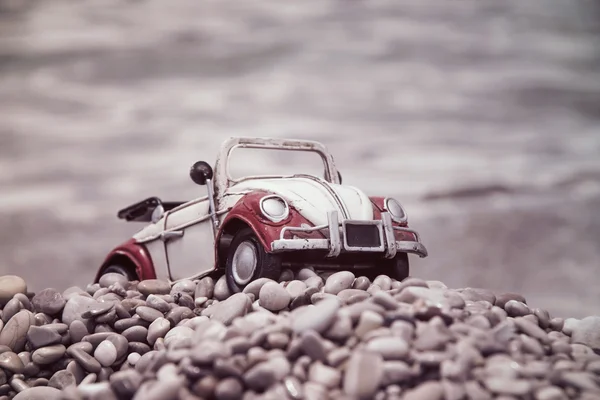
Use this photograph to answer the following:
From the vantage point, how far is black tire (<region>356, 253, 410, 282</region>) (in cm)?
332

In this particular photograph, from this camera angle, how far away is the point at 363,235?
3.12 m

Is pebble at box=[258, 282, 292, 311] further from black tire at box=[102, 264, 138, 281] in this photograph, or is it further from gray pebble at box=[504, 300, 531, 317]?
black tire at box=[102, 264, 138, 281]

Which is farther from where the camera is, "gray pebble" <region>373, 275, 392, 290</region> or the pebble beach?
"gray pebble" <region>373, 275, 392, 290</region>

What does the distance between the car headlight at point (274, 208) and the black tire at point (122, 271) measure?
1.44m

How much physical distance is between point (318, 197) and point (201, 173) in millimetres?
741

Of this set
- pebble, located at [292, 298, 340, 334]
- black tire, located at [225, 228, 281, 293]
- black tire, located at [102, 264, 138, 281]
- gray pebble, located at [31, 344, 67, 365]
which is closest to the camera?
pebble, located at [292, 298, 340, 334]

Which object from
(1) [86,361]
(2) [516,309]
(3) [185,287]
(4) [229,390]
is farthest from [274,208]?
(4) [229,390]

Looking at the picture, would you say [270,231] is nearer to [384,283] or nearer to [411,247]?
[384,283]

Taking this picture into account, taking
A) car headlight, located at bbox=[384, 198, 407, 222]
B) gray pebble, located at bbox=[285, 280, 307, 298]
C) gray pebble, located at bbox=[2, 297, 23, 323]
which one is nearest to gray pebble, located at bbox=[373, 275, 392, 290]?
gray pebble, located at bbox=[285, 280, 307, 298]

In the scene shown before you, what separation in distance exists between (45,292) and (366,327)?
6.24 feet

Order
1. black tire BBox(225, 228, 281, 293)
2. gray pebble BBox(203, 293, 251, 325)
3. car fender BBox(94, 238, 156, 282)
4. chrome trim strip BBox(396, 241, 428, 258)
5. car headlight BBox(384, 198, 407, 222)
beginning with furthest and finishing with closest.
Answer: car fender BBox(94, 238, 156, 282) < car headlight BBox(384, 198, 407, 222) < chrome trim strip BBox(396, 241, 428, 258) < black tire BBox(225, 228, 281, 293) < gray pebble BBox(203, 293, 251, 325)

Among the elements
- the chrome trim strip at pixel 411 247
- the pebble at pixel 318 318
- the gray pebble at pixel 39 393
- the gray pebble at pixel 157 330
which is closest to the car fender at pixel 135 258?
the gray pebble at pixel 157 330

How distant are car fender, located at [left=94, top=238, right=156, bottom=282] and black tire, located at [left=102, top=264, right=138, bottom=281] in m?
0.04

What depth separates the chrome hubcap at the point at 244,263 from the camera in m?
3.04
